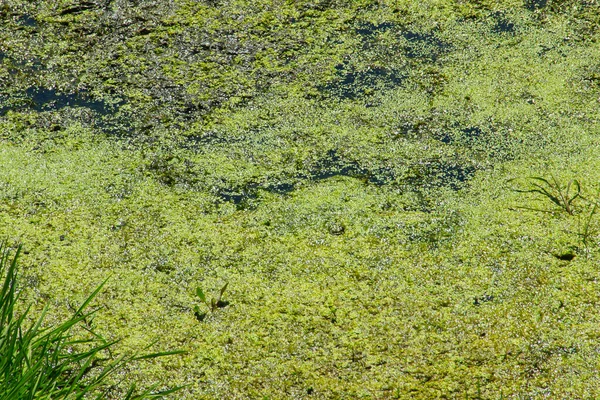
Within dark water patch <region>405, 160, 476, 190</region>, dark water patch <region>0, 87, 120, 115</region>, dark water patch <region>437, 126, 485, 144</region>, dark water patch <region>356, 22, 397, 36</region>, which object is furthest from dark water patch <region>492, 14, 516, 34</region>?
dark water patch <region>0, 87, 120, 115</region>

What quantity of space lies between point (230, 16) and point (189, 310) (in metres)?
1.43

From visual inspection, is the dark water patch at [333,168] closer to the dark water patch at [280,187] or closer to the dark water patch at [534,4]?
the dark water patch at [280,187]

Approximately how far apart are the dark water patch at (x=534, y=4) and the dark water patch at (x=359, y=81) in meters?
0.70

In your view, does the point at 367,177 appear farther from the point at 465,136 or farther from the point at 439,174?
the point at 465,136

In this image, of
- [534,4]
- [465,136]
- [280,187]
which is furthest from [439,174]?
[534,4]

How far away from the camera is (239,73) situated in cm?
235

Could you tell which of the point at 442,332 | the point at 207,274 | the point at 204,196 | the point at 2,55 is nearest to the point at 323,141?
the point at 204,196

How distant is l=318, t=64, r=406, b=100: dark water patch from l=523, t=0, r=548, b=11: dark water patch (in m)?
0.70

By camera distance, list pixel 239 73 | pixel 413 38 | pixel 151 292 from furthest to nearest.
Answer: pixel 413 38 < pixel 239 73 < pixel 151 292

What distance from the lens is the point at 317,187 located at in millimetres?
1922

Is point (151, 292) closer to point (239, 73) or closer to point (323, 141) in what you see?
point (323, 141)

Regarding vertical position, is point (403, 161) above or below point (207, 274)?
above

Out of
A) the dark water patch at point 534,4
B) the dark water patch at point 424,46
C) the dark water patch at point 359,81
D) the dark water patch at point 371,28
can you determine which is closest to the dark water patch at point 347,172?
the dark water patch at point 359,81

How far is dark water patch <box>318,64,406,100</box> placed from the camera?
7.43 feet
